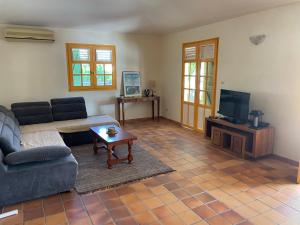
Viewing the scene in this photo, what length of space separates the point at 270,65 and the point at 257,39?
50 cm

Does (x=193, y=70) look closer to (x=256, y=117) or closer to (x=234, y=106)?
(x=234, y=106)

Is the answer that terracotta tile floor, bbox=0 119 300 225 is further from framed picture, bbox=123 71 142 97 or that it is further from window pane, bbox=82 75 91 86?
window pane, bbox=82 75 91 86

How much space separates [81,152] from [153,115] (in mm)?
2989

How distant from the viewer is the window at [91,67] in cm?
540

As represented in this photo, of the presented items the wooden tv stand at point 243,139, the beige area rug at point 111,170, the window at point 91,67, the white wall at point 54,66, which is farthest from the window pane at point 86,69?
the wooden tv stand at point 243,139

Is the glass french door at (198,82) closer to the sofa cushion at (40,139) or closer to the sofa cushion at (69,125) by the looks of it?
the sofa cushion at (69,125)

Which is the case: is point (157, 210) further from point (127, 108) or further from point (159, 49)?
point (159, 49)

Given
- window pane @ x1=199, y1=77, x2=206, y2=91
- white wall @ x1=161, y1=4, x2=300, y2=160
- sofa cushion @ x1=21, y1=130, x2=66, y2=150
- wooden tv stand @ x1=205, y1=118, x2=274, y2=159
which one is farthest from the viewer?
window pane @ x1=199, y1=77, x2=206, y2=91

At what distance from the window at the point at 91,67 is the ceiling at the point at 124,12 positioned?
0.62 m

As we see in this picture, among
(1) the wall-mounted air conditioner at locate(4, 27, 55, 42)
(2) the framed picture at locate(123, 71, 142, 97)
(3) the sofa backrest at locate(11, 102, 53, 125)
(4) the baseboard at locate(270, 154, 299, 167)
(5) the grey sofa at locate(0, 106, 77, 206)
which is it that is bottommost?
(4) the baseboard at locate(270, 154, 299, 167)

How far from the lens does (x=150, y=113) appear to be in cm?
664

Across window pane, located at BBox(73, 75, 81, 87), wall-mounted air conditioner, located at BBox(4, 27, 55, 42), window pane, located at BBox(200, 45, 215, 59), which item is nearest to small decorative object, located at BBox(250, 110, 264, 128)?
window pane, located at BBox(200, 45, 215, 59)

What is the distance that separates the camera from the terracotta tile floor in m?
2.17

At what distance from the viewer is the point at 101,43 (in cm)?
564
